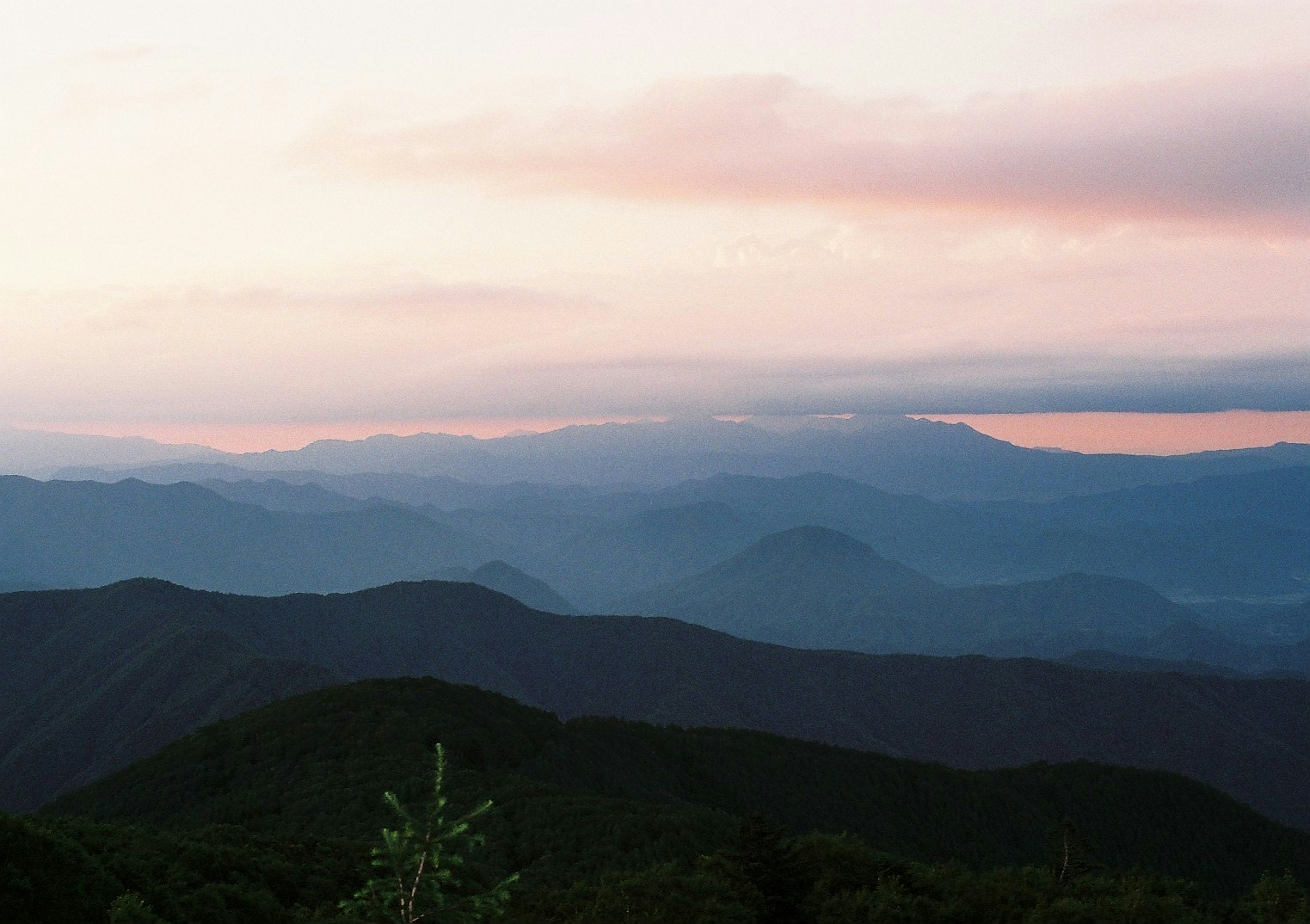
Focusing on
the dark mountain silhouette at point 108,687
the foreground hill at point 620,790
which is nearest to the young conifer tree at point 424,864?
the foreground hill at point 620,790

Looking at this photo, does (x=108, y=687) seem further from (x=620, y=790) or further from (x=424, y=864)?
(x=424, y=864)

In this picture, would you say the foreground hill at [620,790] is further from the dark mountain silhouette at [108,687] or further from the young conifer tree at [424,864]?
the dark mountain silhouette at [108,687]

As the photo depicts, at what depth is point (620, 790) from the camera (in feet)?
262

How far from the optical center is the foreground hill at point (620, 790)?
59.4 m

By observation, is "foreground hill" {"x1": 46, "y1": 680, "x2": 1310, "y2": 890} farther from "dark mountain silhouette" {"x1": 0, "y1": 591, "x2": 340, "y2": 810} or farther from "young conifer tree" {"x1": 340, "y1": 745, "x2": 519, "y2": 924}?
"dark mountain silhouette" {"x1": 0, "y1": 591, "x2": 340, "y2": 810}

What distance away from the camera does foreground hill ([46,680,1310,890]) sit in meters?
59.4

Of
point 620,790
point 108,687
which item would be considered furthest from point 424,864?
point 108,687

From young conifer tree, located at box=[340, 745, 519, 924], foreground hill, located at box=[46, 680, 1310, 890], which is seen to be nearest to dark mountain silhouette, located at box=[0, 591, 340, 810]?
foreground hill, located at box=[46, 680, 1310, 890]

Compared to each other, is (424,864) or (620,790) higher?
(424,864)

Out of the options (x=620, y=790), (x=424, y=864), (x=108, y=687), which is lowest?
(x=108, y=687)

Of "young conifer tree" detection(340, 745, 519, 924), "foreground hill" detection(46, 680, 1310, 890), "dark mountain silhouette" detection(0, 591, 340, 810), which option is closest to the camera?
"young conifer tree" detection(340, 745, 519, 924)

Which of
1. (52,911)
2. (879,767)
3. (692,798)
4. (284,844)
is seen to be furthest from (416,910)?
→ (879,767)

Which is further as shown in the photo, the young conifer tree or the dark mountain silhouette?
the dark mountain silhouette

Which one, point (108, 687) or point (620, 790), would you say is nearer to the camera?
point (620, 790)
